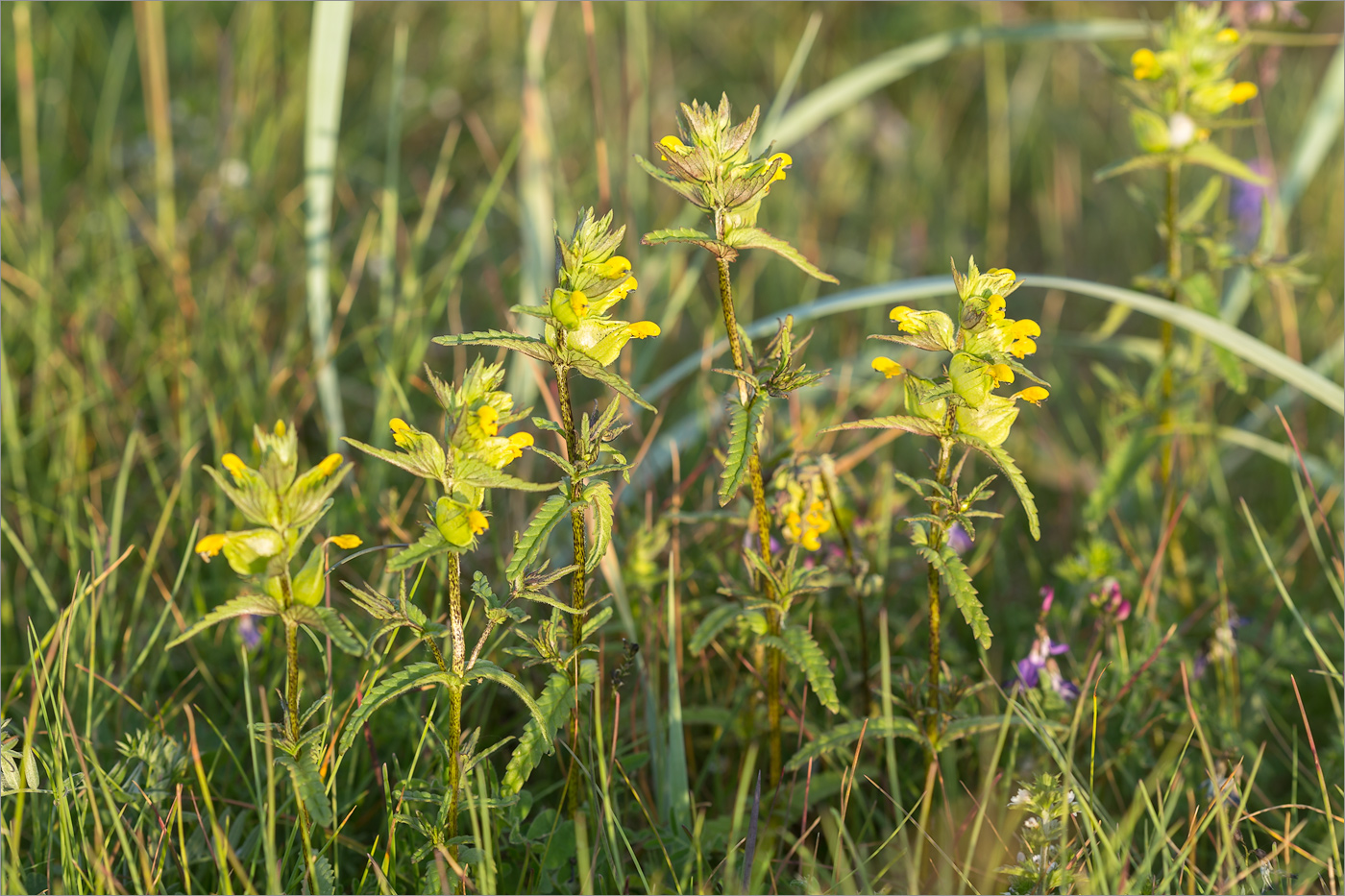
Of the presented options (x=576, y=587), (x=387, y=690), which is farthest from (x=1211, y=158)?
(x=387, y=690)

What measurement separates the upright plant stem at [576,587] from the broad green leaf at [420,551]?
193 millimetres

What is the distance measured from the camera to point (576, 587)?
1.51m

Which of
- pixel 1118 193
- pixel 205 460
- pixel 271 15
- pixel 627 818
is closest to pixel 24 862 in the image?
pixel 627 818

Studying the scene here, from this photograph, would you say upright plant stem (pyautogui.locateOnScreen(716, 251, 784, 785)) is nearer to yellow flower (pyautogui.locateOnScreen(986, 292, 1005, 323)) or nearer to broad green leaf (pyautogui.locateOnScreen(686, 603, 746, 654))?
broad green leaf (pyautogui.locateOnScreen(686, 603, 746, 654))

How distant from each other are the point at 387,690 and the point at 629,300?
1.88 metres

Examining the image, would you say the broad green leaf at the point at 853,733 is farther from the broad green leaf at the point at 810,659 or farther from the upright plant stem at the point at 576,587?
the upright plant stem at the point at 576,587

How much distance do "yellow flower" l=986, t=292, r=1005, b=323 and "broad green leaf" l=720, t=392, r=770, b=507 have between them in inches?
13.7

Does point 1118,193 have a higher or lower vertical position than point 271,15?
lower

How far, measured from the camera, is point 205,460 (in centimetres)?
267

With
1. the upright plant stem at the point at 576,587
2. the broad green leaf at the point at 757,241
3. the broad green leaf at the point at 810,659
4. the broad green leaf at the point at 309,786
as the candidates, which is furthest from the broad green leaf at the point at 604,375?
the broad green leaf at the point at 309,786

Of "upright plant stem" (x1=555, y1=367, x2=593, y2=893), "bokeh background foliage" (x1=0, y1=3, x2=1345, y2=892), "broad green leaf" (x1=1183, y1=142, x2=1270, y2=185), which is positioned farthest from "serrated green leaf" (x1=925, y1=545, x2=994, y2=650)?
"broad green leaf" (x1=1183, y1=142, x2=1270, y2=185)

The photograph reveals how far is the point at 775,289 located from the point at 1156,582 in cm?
193

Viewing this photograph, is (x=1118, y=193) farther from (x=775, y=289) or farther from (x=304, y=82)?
(x=304, y=82)

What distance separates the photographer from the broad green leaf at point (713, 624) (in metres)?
1.63
